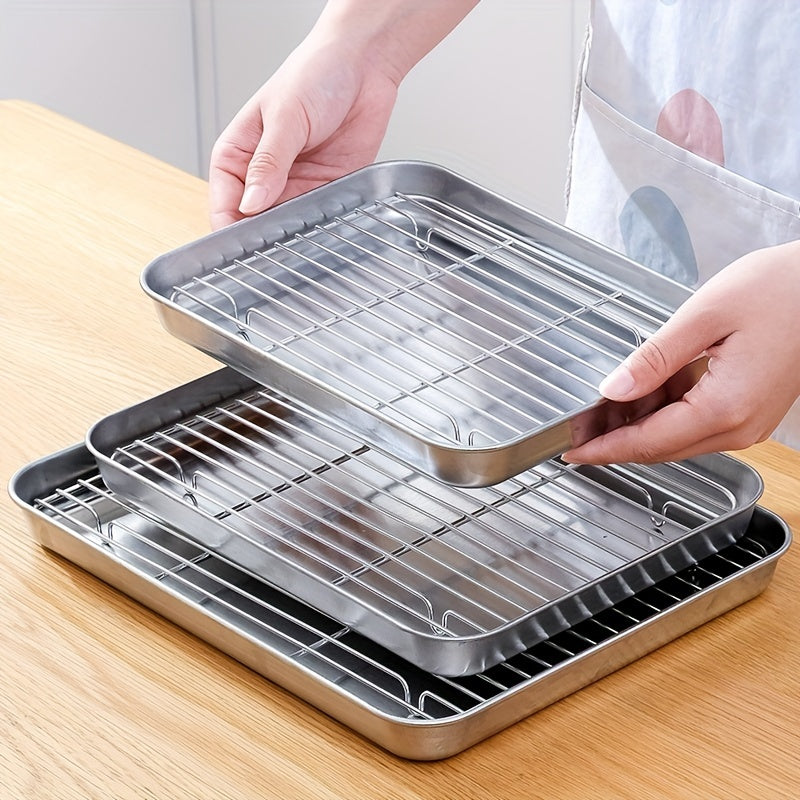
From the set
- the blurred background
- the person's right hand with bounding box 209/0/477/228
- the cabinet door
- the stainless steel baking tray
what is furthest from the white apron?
the cabinet door

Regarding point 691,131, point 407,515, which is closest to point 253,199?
point 407,515

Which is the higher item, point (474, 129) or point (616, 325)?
point (616, 325)

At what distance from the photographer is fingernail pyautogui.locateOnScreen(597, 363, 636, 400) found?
0.64 meters

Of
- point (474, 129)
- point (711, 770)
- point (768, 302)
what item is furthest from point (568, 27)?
point (711, 770)

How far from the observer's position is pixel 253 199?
2.91 feet

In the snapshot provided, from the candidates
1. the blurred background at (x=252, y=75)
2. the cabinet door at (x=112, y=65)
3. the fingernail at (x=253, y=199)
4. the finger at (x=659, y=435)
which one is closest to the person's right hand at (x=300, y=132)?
the fingernail at (x=253, y=199)

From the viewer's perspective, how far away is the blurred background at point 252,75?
7.82 ft

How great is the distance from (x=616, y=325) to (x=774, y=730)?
0.25 m

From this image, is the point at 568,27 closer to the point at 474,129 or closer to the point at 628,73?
the point at 474,129

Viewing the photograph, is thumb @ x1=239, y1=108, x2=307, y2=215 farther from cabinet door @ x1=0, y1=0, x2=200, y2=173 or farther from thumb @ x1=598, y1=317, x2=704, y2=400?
cabinet door @ x1=0, y1=0, x2=200, y2=173

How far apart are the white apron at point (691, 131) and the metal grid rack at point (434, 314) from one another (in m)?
0.23

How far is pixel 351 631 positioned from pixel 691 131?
0.53 meters

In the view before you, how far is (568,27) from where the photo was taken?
2.30 meters

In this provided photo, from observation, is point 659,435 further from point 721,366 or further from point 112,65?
point 112,65
